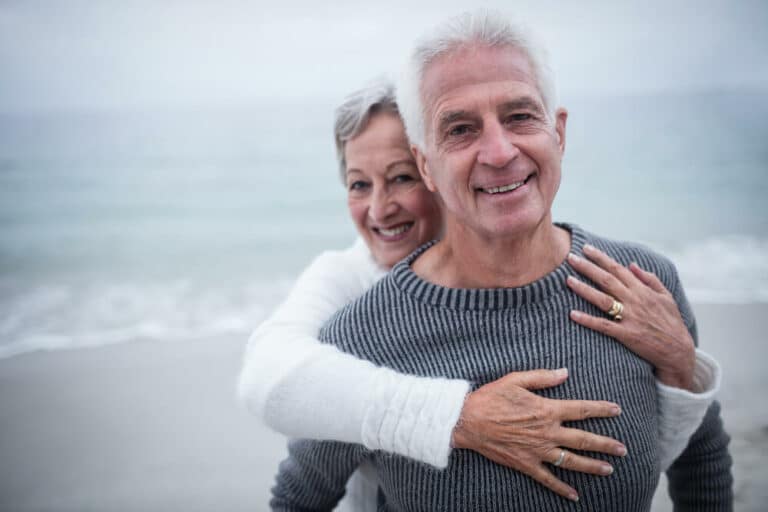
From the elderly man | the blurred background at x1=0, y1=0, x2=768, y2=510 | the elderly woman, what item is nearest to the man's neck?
the elderly man

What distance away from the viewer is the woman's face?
1.59 m

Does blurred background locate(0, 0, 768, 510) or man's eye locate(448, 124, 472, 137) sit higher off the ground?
blurred background locate(0, 0, 768, 510)

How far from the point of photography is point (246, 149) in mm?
13516

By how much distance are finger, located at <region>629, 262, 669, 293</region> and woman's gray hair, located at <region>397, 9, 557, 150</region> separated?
47 cm

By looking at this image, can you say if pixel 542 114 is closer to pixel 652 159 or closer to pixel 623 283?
pixel 623 283

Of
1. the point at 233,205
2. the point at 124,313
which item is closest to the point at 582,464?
the point at 124,313

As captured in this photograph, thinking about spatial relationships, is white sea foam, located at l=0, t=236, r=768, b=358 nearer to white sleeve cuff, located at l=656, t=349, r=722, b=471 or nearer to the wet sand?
the wet sand

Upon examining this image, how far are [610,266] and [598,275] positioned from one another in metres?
0.06

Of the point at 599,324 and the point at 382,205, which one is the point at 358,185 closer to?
the point at 382,205

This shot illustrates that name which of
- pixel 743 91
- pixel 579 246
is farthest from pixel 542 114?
pixel 743 91

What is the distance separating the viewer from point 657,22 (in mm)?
9641

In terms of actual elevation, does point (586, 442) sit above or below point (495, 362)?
below

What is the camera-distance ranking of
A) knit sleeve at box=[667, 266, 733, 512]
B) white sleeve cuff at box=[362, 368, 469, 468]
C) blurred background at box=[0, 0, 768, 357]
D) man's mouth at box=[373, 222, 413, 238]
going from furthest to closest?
1. blurred background at box=[0, 0, 768, 357]
2. man's mouth at box=[373, 222, 413, 238]
3. knit sleeve at box=[667, 266, 733, 512]
4. white sleeve cuff at box=[362, 368, 469, 468]

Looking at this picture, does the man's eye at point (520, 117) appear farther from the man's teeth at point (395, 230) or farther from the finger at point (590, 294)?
the man's teeth at point (395, 230)
